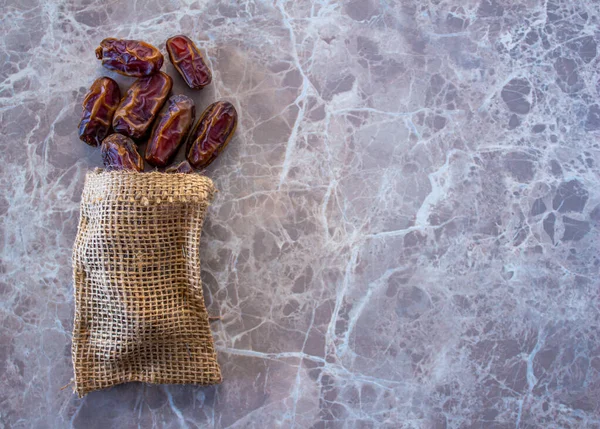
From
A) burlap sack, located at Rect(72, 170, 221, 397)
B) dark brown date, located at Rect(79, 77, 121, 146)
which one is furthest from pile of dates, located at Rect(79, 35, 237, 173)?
burlap sack, located at Rect(72, 170, 221, 397)

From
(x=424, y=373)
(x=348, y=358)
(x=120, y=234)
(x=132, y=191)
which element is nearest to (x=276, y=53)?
(x=132, y=191)

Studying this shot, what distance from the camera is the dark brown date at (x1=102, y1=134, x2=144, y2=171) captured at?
5.29 feet

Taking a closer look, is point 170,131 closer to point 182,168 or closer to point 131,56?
point 182,168

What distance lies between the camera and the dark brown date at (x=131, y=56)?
65.2 inches

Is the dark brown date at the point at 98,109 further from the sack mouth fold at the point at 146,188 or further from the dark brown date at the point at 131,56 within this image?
the sack mouth fold at the point at 146,188

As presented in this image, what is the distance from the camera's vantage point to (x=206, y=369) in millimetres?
1659

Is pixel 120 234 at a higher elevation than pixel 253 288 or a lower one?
higher

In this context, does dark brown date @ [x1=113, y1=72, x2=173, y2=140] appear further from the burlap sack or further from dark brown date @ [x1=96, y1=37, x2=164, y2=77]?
the burlap sack

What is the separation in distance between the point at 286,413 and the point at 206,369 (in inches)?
11.5

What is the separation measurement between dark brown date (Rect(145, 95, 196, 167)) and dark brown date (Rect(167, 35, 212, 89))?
0.24 ft

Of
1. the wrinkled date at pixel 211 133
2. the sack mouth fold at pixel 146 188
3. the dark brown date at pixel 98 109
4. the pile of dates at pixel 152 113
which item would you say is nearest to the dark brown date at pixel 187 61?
the pile of dates at pixel 152 113

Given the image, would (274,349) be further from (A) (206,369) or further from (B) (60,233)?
(B) (60,233)

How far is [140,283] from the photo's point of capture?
1.57m

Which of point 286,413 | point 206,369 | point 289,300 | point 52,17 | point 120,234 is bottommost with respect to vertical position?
point 286,413
